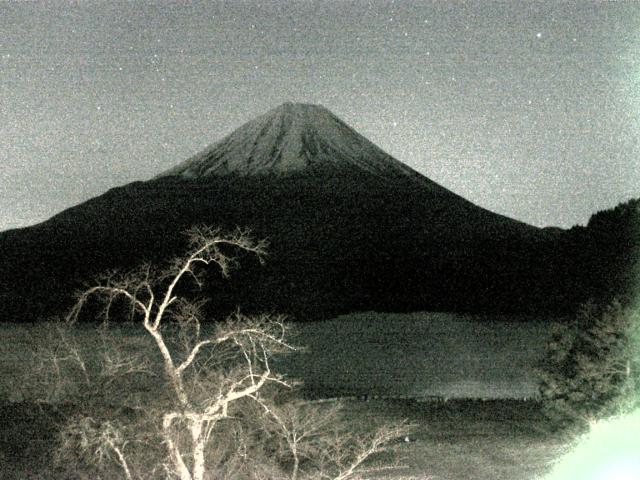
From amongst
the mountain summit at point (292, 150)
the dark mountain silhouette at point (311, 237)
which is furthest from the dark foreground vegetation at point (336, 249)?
the mountain summit at point (292, 150)

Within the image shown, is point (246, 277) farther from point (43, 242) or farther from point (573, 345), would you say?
point (573, 345)

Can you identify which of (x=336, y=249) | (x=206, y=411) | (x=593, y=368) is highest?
(x=206, y=411)

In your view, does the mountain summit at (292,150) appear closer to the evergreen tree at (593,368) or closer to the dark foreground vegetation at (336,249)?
the dark foreground vegetation at (336,249)

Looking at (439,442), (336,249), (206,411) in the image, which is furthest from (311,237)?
(206,411)

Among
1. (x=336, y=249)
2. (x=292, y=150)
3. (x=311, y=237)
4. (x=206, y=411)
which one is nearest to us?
(x=206, y=411)

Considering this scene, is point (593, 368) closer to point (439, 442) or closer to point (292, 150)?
point (439, 442)

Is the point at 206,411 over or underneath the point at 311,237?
over

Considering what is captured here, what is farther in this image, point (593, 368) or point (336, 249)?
point (336, 249)
